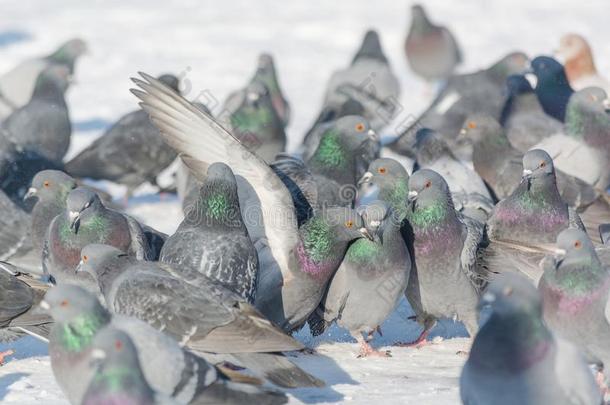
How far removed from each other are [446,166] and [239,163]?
7.44 feet

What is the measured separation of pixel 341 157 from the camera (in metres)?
8.65

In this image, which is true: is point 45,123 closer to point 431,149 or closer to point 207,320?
point 431,149

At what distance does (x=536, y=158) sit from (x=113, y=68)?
1171 centimetres

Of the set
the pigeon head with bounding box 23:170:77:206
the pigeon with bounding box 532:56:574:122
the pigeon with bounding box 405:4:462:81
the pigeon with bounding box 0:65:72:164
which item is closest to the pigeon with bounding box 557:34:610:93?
the pigeon with bounding box 532:56:574:122

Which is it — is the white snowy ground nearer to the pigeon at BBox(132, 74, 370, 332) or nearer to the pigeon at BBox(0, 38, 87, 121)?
the pigeon at BBox(0, 38, 87, 121)

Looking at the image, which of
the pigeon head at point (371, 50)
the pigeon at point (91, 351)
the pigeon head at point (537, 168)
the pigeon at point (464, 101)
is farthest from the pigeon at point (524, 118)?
the pigeon at point (91, 351)

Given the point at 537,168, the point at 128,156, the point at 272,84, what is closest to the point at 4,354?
the point at 537,168

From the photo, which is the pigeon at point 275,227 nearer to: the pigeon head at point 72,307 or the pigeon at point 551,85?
the pigeon head at point 72,307

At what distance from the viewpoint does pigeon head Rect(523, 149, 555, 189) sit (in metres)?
7.11

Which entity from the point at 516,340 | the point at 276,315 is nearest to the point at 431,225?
the point at 276,315

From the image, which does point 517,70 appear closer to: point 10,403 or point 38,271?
point 38,271

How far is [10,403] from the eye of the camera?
5.60 m

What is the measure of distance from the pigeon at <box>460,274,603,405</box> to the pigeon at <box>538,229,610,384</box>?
2.71ft

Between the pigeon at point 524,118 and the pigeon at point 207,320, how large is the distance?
568 cm
